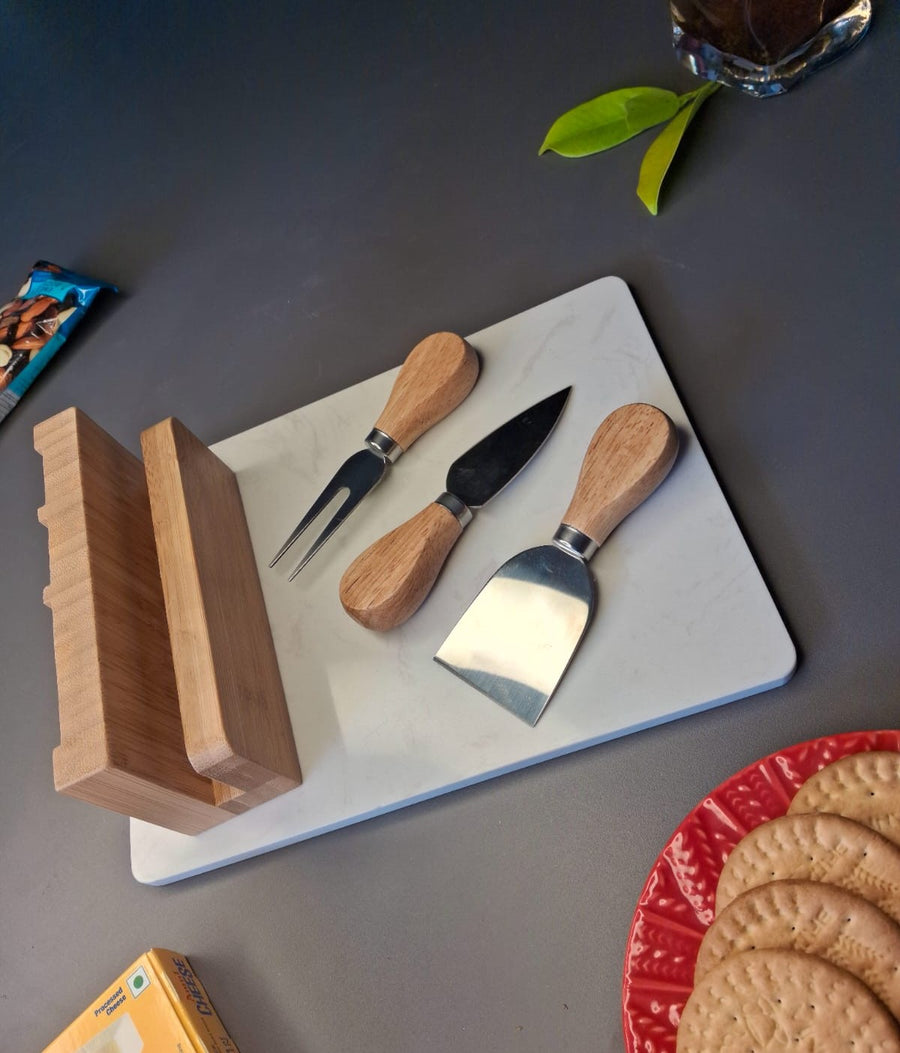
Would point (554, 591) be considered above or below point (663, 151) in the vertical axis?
below

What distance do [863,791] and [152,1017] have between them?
46 cm

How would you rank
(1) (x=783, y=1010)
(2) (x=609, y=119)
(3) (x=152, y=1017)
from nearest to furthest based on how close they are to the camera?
(1) (x=783, y=1010)
(3) (x=152, y=1017)
(2) (x=609, y=119)

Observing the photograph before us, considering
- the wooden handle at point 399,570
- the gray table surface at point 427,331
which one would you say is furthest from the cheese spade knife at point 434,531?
the gray table surface at point 427,331

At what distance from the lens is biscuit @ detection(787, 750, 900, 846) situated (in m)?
0.52

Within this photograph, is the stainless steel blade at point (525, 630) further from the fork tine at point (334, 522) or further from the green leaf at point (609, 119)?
the green leaf at point (609, 119)

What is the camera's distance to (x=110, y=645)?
2.16 feet

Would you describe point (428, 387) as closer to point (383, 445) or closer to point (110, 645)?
point (383, 445)

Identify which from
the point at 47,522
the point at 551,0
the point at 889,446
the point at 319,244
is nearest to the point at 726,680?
the point at 889,446

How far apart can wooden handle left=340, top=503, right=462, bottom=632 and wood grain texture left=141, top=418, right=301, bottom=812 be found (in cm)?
8

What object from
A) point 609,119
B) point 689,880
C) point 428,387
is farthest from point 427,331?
point 689,880

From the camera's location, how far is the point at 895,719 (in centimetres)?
61

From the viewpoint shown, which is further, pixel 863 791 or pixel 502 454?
pixel 502 454

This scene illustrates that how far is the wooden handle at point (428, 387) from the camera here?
0.79 meters

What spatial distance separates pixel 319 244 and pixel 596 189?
28cm
